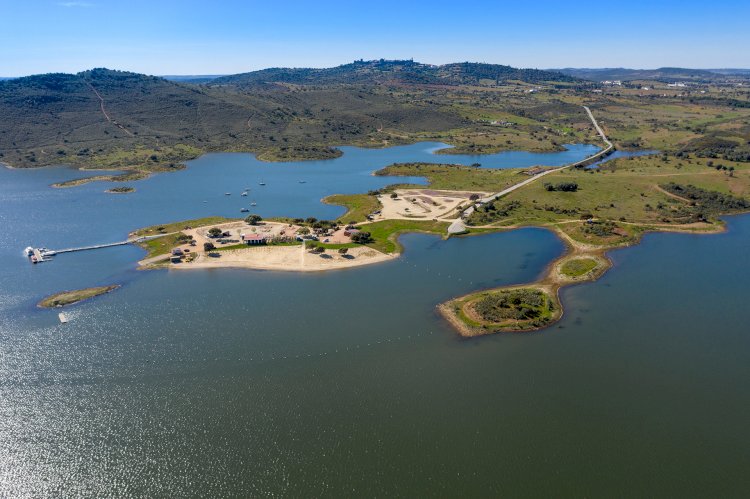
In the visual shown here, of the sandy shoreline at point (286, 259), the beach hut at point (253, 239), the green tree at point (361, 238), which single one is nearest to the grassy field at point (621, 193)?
the green tree at point (361, 238)

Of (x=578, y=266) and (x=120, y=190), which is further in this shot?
(x=120, y=190)

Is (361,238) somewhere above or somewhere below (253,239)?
below

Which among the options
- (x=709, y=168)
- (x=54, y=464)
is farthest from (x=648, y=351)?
(x=709, y=168)

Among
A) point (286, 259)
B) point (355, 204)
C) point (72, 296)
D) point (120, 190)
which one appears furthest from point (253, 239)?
point (120, 190)

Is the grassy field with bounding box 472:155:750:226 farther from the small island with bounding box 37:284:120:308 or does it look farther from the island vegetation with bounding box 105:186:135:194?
the island vegetation with bounding box 105:186:135:194

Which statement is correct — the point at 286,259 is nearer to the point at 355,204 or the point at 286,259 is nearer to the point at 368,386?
the point at 368,386

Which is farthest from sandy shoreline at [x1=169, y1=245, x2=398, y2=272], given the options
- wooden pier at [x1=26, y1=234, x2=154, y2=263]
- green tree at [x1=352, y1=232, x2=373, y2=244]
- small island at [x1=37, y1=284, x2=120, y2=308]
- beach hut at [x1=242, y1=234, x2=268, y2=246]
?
wooden pier at [x1=26, y1=234, x2=154, y2=263]
